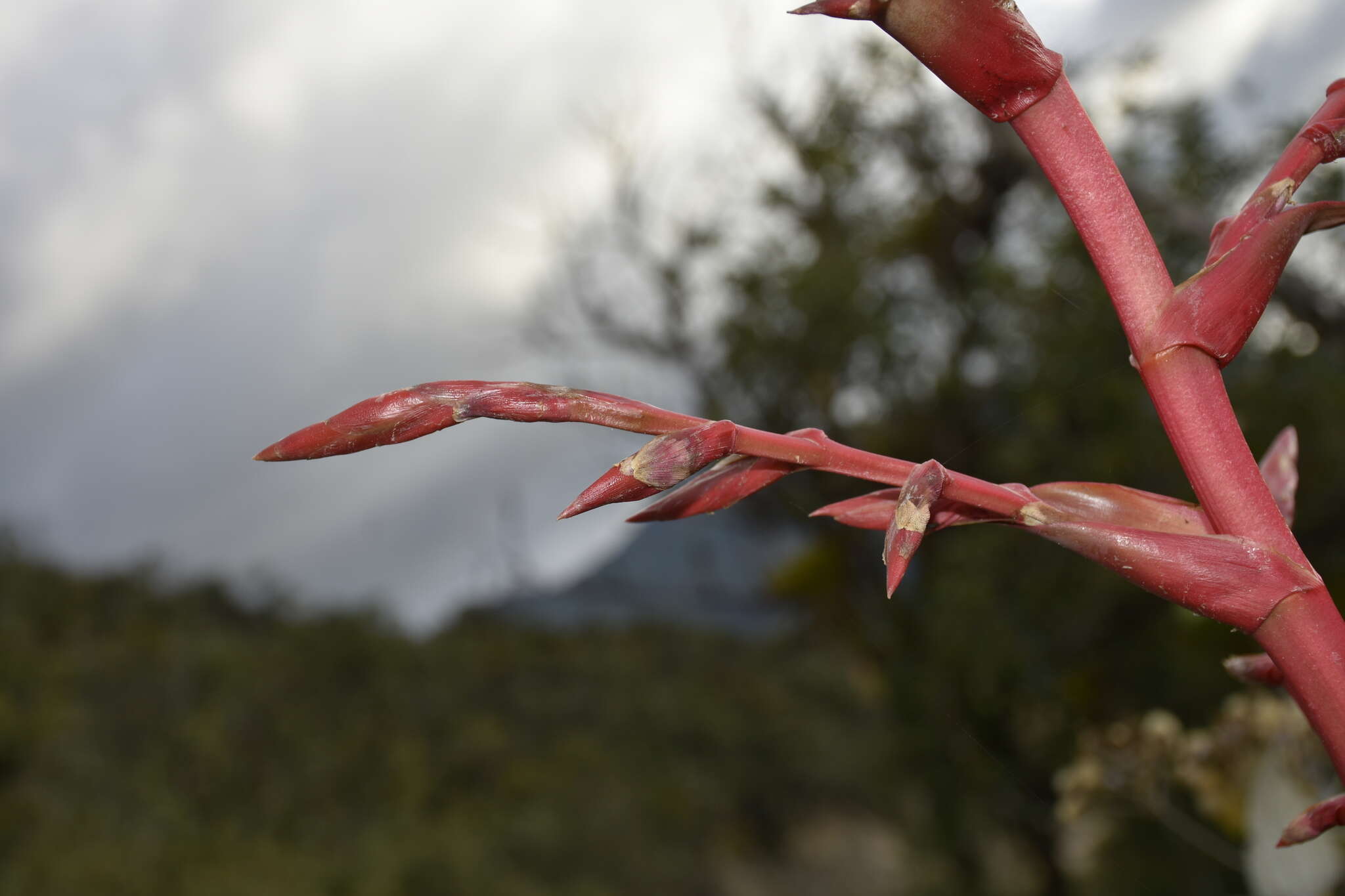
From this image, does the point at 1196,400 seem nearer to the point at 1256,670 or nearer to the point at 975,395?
the point at 1256,670

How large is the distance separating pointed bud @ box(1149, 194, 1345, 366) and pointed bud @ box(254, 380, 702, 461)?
133 mm

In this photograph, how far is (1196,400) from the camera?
0.26 metres

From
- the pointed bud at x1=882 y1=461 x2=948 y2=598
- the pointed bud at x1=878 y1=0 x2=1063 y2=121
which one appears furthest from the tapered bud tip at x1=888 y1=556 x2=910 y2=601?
the pointed bud at x1=878 y1=0 x2=1063 y2=121

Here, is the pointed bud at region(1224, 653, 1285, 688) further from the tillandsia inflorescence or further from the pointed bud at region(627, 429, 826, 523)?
the pointed bud at region(627, 429, 826, 523)

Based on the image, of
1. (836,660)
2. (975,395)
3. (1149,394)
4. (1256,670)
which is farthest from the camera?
(836,660)

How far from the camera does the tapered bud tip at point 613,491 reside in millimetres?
261

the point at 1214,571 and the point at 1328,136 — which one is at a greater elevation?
the point at 1328,136

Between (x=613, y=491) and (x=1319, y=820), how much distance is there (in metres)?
0.24

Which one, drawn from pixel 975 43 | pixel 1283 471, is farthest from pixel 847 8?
pixel 1283 471

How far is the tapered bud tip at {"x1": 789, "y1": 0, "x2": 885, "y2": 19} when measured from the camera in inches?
9.6

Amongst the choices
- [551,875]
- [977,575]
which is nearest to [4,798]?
[551,875]

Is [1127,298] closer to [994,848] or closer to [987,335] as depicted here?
[987,335]

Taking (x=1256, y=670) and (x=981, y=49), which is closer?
(x=981, y=49)

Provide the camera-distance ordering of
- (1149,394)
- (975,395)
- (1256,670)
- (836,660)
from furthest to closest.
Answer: (836,660) < (975,395) < (1256,670) < (1149,394)
